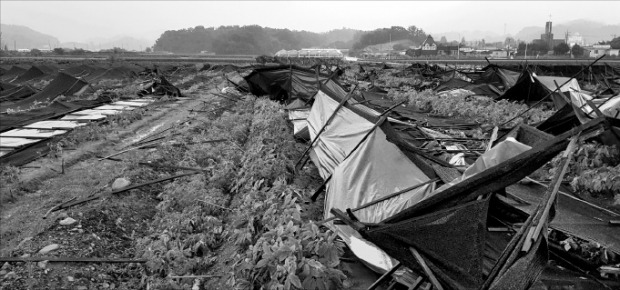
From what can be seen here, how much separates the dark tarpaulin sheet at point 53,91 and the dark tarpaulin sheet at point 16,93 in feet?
2.92

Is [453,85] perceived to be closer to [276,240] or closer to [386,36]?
[276,240]

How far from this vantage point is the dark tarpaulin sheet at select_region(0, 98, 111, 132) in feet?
35.9

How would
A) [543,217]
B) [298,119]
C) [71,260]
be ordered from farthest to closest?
1. [298,119]
2. [71,260]
3. [543,217]

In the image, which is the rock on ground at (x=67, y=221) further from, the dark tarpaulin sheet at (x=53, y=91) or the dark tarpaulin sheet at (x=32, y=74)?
the dark tarpaulin sheet at (x=32, y=74)

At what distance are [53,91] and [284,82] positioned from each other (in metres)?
9.91

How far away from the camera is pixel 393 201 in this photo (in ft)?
17.2

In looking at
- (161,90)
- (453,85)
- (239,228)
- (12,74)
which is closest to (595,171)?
(239,228)

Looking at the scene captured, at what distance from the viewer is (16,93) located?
666 inches

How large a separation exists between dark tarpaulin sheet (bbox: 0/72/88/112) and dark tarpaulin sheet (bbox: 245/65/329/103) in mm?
7862

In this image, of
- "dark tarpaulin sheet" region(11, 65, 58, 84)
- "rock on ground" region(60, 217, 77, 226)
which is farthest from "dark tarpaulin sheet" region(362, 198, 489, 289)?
"dark tarpaulin sheet" region(11, 65, 58, 84)

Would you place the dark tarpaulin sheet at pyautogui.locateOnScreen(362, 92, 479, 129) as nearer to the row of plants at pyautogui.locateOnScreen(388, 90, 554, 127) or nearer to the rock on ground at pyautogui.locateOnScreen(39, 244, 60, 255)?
the row of plants at pyautogui.locateOnScreen(388, 90, 554, 127)

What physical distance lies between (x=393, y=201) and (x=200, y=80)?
81.1 ft

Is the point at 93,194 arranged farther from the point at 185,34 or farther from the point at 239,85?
the point at 185,34

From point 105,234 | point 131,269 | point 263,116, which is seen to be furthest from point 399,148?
point 263,116
